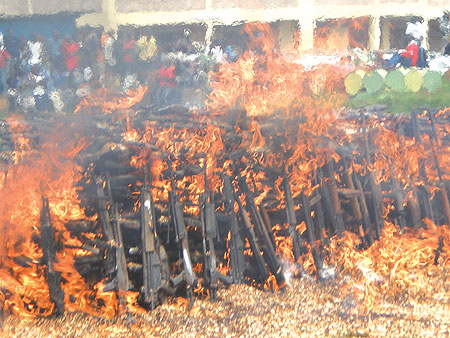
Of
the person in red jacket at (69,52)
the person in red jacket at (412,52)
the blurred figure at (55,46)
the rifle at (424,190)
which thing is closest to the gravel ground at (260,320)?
the rifle at (424,190)

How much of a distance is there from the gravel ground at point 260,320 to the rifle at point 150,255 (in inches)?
6.1

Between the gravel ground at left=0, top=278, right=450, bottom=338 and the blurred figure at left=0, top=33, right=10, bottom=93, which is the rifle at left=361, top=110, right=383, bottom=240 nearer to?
the gravel ground at left=0, top=278, right=450, bottom=338

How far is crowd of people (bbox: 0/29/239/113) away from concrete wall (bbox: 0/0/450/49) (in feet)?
0.60

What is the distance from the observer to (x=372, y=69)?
19.5ft

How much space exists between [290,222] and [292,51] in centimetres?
216

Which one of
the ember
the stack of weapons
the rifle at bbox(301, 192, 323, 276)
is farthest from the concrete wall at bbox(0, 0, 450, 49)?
the rifle at bbox(301, 192, 323, 276)

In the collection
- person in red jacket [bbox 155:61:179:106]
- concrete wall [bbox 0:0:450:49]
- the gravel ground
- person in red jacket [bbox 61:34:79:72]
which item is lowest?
the gravel ground

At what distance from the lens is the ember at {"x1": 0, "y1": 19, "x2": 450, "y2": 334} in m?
4.46

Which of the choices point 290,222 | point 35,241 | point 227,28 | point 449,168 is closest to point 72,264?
point 35,241

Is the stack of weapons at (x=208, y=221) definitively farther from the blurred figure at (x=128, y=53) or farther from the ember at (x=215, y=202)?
the blurred figure at (x=128, y=53)

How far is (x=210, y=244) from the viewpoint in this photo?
4.54 m

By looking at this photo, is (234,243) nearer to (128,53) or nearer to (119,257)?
(119,257)

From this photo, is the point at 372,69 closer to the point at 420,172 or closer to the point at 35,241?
the point at 420,172

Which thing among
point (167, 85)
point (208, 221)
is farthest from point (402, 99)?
point (208, 221)
